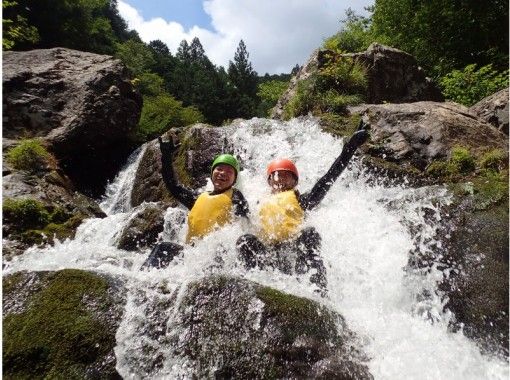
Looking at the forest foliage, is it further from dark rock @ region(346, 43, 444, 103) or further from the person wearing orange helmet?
the person wearing orange helmet

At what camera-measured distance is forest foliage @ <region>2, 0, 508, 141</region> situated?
11.3m

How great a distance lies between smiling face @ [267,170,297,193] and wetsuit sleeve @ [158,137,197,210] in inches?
42.5

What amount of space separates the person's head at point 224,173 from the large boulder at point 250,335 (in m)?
2.13

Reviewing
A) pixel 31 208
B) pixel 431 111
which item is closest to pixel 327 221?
pixel 431 111

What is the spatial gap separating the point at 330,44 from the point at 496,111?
5.40 metres

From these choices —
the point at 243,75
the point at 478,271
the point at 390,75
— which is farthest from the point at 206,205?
the point at 243,75

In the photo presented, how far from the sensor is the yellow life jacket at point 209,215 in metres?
4.60

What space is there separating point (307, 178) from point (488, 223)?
11.5 feet

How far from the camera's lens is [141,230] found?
6406mm

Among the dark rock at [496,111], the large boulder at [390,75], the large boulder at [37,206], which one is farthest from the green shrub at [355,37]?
the large boulder at [37,206]

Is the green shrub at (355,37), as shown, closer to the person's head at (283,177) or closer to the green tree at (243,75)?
the person's head at (283,177)

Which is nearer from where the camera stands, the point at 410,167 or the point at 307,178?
the point at 410,167

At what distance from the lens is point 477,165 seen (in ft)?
20.4

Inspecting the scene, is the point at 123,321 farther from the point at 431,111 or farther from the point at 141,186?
the point at 431,111
